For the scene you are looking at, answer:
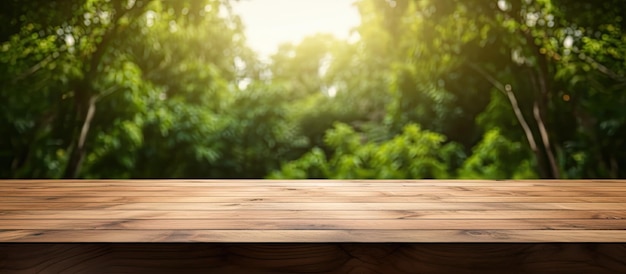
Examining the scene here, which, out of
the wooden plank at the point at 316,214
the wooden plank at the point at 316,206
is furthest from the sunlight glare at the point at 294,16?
the wooden plank at the point at 316,214

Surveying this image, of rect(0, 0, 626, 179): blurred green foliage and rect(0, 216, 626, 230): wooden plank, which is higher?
rect(0, 0, 626, 179): blurred green foliage

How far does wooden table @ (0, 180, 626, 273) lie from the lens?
826 millimetres

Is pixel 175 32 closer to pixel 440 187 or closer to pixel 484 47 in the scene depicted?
pixel 484 47

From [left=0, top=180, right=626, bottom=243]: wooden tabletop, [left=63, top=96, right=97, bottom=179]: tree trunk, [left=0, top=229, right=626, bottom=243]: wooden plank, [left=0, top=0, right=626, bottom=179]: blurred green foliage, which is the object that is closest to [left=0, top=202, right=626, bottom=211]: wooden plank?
[left=0, top=180, right=626, bottom=243]: wooden tabletop

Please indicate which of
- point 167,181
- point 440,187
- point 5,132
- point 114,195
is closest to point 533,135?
point 440,187

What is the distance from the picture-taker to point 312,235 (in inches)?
34.8

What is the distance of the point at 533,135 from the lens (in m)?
3.67

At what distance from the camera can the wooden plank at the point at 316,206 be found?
1.21 meters

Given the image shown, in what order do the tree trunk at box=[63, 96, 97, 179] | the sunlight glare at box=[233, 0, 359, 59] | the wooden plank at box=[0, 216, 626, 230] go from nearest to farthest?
the wooden plank at box=[0, 216, 626, 230], the tree trunk at box=[63, 96, 97, 179], the sunlight glare at box=[233, 0, 359, 59]

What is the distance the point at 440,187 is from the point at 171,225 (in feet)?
3.53

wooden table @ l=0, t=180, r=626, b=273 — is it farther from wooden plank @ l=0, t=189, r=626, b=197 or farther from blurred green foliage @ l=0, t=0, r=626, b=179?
blurred green foliage @ l=0, t=0, r=626, b=179
